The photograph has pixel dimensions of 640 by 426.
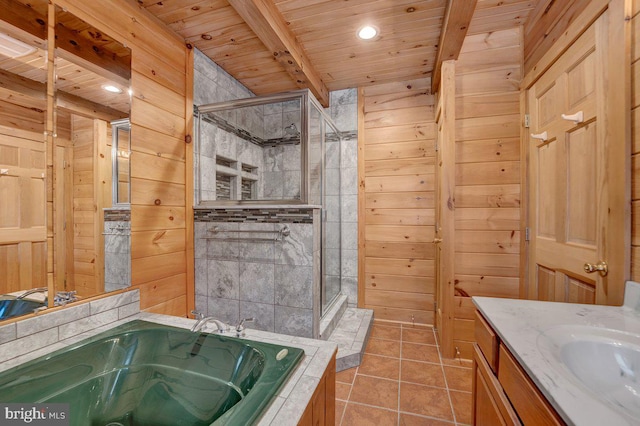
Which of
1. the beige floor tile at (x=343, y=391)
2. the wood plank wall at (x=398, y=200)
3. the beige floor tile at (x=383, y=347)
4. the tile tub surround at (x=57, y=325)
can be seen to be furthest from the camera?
the wood plank wall at (x=398, y=200)

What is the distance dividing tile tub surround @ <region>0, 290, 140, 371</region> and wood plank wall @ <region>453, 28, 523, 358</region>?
7.57 ft

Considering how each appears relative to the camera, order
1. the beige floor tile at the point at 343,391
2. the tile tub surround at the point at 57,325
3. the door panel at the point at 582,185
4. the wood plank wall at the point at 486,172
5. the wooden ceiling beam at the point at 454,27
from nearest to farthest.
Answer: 1. the tile tub surround at the point at 57,325
2. the door panel at the point at 582,185
3. the wooden ceiling beam at the point at 454,27
4. the beige floor tile at the point at 343,391
5. the wood plank wall at the point at 486,172

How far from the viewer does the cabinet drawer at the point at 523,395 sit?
0.60 metres

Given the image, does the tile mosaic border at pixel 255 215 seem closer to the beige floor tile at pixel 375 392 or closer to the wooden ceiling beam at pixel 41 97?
the wooden ceiling beam at pixel 41 97

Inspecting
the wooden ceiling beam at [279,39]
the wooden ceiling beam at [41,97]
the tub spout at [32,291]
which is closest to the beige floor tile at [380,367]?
the tub spout at [32,291]

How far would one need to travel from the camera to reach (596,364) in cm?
78

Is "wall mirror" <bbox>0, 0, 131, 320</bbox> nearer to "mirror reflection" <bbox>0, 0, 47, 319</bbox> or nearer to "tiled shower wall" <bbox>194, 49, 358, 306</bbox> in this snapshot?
"mirror reflection" <bbox>0, 0, 47, 319</bbox>

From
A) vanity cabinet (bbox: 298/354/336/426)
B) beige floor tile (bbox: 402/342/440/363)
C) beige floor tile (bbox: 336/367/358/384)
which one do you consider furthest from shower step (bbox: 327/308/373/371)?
vanity cabinet (bbox: 298/354/336/426)

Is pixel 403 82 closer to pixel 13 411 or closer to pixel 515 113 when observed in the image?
pixel 515 113

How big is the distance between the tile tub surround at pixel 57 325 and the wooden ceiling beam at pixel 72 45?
1231mm

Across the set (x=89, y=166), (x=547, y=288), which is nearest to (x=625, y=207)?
(x=547, y=288)

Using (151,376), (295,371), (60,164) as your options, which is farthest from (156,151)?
(295,371)

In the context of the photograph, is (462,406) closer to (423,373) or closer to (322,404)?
(423,373)

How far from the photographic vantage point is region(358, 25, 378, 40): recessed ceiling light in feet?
6.30
